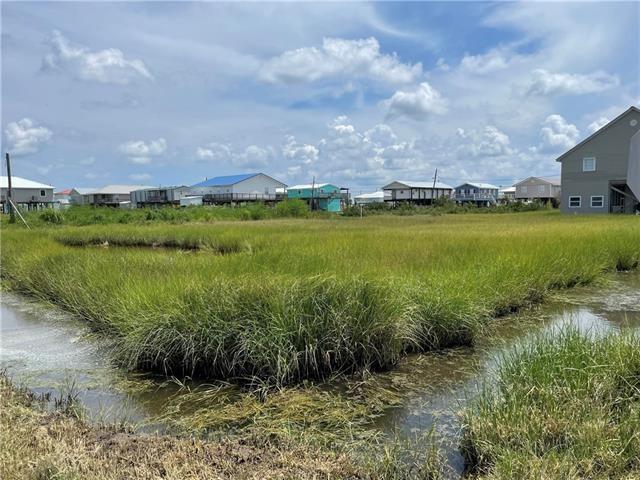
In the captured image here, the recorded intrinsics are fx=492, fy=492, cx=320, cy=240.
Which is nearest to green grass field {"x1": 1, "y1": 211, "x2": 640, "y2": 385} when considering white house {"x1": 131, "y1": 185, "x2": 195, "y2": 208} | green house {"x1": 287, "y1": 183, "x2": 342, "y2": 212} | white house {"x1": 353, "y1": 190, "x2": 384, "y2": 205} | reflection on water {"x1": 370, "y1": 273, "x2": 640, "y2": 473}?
reflection on water {"x1": 370, "y1": 273, "x2": 640, "y2": 473}

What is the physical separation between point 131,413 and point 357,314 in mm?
2883

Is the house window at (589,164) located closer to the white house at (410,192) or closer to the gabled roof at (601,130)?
the gabled roof at (601,130)

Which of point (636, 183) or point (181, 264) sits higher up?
point (636, 183)

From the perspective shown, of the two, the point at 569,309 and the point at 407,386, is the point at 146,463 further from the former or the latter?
the point at 569,309

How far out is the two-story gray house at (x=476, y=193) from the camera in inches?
3556

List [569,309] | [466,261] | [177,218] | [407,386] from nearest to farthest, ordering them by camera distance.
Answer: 1. [407,386]
2. [569,309]
3. [466,261]
4. [177,218]

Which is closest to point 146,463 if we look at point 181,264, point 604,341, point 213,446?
point 213,446

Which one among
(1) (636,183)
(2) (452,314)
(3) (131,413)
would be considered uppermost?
(1) (636,183)

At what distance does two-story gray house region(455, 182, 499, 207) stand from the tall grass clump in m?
88.7

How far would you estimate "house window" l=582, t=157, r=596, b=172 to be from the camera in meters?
34.8

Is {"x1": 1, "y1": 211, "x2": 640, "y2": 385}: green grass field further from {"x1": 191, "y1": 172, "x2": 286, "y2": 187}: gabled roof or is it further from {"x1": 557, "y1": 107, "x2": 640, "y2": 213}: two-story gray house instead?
{"x1": 191, "y1": 172, "x2": 286, "y2": 187}: gabled roof

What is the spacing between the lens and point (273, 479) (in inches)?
133

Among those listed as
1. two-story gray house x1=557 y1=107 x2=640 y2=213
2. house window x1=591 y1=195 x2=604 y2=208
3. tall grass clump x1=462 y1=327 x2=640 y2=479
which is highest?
two-story gray house x1=557 y1=107 x2=640 y2=213

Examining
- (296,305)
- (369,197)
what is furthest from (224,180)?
(296,305)
